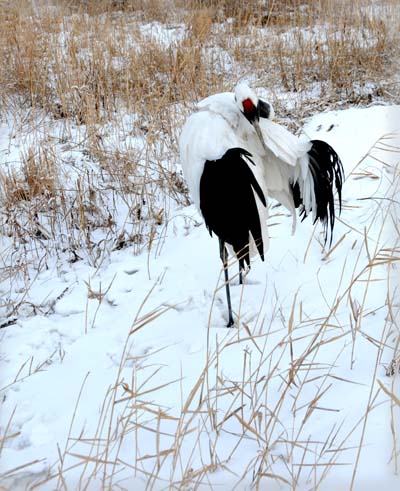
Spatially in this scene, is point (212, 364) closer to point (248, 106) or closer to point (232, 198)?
point (232, 198)

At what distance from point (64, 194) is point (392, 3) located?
15.0 feet

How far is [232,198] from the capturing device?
2562mm

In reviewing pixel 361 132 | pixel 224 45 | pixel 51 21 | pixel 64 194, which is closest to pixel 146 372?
pixel 64 194

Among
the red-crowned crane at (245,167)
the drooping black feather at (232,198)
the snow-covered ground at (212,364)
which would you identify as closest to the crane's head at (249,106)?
the red-crowned crane at (245,167)

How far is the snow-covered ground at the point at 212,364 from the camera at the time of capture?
183 centimetres

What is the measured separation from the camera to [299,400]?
6.87ft

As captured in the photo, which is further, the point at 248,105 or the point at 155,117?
the point at 155,117

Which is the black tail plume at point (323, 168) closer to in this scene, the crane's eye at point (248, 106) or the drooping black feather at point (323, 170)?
the drooping black feather at point (323, 170)

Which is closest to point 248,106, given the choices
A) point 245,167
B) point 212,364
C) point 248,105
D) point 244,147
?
point 248,105

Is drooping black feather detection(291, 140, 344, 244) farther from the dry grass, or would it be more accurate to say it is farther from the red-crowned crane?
the dry grass

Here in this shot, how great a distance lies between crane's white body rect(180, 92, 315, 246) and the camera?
2680 mm

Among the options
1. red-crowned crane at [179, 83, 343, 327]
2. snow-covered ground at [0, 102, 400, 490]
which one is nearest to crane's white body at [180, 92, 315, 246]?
red-crowned crane at [179, 83, 343, 327]

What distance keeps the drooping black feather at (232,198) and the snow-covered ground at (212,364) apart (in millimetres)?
242

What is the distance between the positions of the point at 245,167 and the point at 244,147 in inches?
13.4
